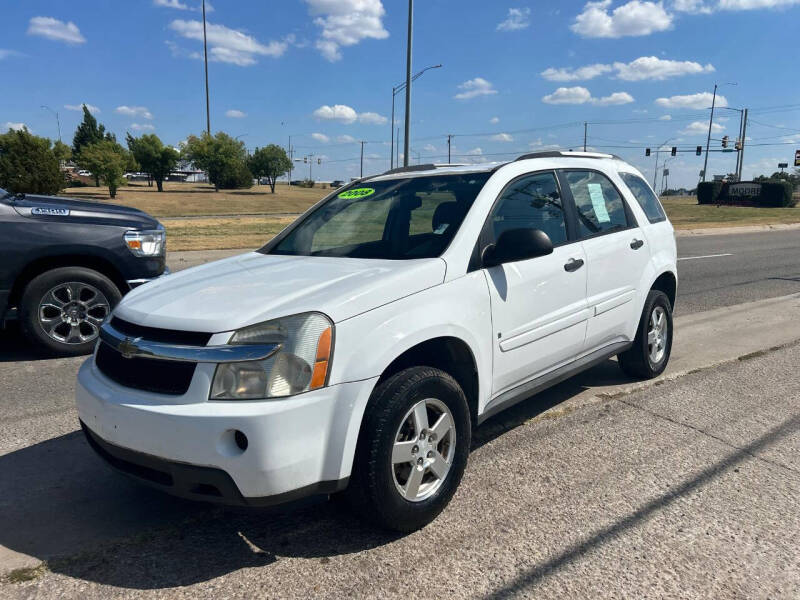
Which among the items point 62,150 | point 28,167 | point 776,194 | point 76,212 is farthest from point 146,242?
point 62,150

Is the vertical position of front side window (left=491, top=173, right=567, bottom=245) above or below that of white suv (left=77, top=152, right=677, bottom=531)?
above

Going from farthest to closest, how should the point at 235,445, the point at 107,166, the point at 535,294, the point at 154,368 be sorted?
the point at 107,166 < the point at 535,294 < the point at 154,368 < the point at 235,445

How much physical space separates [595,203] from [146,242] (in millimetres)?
4187

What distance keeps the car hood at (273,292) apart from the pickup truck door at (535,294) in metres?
0.52

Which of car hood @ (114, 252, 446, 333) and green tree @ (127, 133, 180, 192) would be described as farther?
green tree @ (127, 133, 180, 192)

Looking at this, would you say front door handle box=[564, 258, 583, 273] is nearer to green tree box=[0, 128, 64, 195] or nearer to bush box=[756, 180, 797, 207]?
green tree box=[0, 128, 64, 195]

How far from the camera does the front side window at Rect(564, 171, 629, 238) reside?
13.9 feet

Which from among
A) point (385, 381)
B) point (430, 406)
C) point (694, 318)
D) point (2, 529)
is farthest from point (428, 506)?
point (694, 318)

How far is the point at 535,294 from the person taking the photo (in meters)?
3.59

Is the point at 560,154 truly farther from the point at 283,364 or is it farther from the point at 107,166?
the point at 107,166

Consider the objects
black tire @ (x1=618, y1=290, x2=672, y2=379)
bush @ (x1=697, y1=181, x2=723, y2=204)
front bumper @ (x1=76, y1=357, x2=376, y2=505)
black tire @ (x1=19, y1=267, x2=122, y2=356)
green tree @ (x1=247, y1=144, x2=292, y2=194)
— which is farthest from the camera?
green tree @ (x1=247, y1=144, x2=292, y2=194)

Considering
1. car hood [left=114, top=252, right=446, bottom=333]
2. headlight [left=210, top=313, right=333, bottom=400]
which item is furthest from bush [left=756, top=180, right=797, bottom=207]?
headlight [left=210, top=313, right=333, bottom=400]

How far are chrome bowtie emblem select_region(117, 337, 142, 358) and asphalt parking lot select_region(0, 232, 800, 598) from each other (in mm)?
872

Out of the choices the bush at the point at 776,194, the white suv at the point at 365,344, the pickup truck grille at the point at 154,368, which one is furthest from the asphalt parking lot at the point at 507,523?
the bush at the point at 776,194
